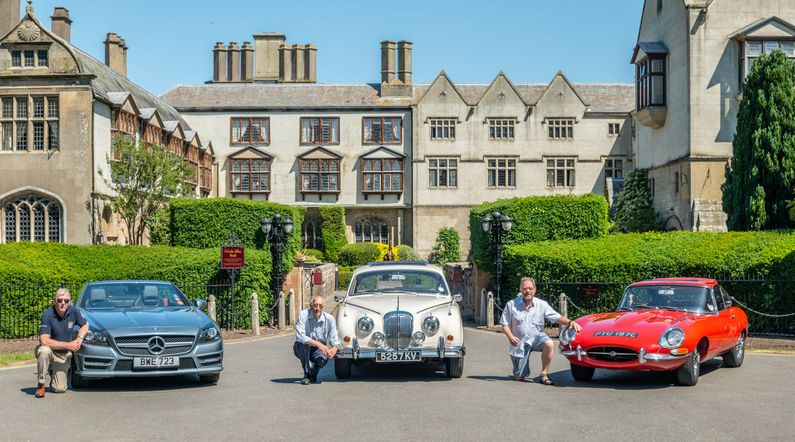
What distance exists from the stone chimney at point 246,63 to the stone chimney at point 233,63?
0.27 metres

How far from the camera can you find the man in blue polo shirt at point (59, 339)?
12180mm

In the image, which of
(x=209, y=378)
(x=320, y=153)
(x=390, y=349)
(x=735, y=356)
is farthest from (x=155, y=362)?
(x=320, y=153)

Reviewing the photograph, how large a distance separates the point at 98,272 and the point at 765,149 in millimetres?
20441

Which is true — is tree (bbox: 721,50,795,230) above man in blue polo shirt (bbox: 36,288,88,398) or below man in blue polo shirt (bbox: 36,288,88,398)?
above

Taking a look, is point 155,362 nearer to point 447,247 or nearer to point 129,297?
point 129,297

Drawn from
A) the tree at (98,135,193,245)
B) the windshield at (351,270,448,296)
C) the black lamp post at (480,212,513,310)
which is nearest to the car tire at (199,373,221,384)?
the windshield at (351,270,448,296)

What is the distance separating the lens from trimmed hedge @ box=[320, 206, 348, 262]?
5331 cm

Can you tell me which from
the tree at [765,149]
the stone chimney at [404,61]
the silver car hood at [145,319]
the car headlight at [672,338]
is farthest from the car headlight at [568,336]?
the stone chimney at [404,61]

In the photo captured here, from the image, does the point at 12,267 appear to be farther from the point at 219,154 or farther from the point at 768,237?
the point at 219,154

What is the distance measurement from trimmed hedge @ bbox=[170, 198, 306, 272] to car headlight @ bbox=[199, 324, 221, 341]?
1373 cm

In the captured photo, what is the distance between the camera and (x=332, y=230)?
53.5 m

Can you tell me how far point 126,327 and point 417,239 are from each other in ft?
140

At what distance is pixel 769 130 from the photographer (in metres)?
28.7

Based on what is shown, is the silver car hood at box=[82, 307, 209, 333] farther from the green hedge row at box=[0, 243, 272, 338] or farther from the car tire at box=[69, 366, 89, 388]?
the green hedge row at box=[0, 243, 272, 338]
